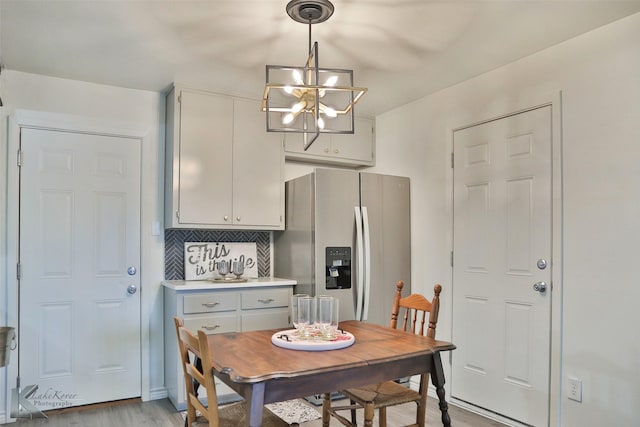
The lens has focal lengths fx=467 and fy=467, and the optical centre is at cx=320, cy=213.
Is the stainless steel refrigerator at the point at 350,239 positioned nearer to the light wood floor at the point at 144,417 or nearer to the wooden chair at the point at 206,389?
the light wood floor at the point at 144,417

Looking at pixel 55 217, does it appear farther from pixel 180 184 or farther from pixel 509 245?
pixel 509 245

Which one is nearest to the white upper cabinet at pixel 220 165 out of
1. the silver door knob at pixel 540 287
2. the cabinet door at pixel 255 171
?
the cabinet door at pixel 255 171

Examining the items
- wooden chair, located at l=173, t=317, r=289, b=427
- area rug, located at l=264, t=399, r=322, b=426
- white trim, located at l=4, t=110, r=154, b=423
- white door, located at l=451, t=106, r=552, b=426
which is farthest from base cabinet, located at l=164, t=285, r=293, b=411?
white door, located at l=451, t=106, r=552, b=426

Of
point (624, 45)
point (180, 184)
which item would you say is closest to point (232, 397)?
point (180, 184)

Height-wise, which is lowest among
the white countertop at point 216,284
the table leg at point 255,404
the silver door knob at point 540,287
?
the table leg at point 255,404

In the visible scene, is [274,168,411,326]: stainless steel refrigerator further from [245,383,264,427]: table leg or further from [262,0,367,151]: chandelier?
[245,383,264,427]: table leg

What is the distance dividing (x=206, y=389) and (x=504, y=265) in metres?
2.23

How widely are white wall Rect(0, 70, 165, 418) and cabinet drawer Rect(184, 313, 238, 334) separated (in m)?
0.48

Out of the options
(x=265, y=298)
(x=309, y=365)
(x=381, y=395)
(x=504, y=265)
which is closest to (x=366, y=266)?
(x=265, y=298)

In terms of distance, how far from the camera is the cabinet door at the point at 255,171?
3738 mm

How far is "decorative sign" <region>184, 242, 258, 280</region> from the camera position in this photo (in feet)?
12.4

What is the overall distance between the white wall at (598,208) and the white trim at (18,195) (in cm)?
283

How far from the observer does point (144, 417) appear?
10.6ft

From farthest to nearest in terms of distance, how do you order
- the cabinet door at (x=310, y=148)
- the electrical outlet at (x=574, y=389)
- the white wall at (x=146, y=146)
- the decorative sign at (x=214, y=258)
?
the cabinet door at (x=310, y=148) → the decorative sign at (x=214, y=258) → the white wall at (x=146, y=146) → the electrical outlet at (x=574, y=389)
